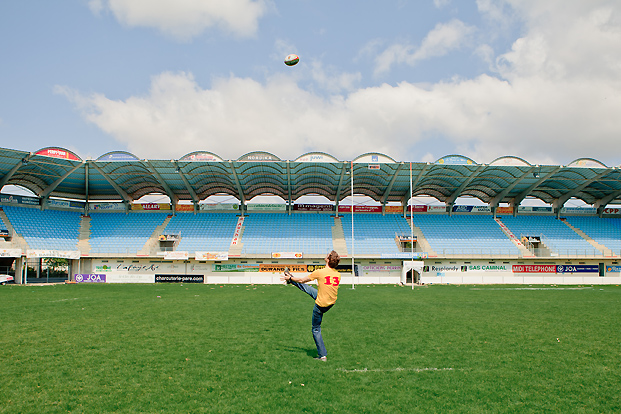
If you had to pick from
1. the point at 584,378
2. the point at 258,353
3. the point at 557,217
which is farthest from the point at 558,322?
the point at 557,217

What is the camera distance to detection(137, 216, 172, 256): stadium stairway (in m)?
39.3

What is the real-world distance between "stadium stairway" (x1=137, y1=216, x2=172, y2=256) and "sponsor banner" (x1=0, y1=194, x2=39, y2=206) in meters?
13.2

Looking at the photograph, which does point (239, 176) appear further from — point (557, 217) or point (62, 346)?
point (557, 217)

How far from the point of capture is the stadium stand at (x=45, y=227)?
36875 mm

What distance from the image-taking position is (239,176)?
40.7 meters

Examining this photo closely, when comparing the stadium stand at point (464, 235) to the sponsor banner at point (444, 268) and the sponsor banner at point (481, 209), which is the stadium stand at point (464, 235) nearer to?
the sponsor banner at point (481, 209)

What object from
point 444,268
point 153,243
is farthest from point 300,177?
point 444,268

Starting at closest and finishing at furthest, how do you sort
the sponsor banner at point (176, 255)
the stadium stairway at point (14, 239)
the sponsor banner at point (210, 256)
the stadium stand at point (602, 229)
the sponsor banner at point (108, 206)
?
1. the stadium stairway at point (14, 239)
2. the sponsor banner at point (176, 255)
3. the sponsor banner at point (210, 256)
4. the stadium stand at point (602, 229)
5. the sponsor banner at point (108, 206)

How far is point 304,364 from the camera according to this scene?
7.17 metres

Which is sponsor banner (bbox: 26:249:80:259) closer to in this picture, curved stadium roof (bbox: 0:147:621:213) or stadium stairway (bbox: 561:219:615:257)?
curved stadium roof (bbox: 0:147:621:213)

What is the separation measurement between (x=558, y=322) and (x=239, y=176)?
1316 inches

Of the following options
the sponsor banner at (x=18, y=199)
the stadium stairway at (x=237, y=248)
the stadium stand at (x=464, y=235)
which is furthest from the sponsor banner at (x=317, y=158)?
the sponsor banner at (x=18, y=199)

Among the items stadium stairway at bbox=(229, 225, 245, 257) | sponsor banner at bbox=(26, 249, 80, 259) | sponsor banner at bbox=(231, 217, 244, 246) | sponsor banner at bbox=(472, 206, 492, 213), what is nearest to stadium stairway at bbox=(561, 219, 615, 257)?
sponsor banner at bbox=(472, 206, 492, 213)

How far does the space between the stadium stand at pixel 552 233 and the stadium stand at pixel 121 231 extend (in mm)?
43597
